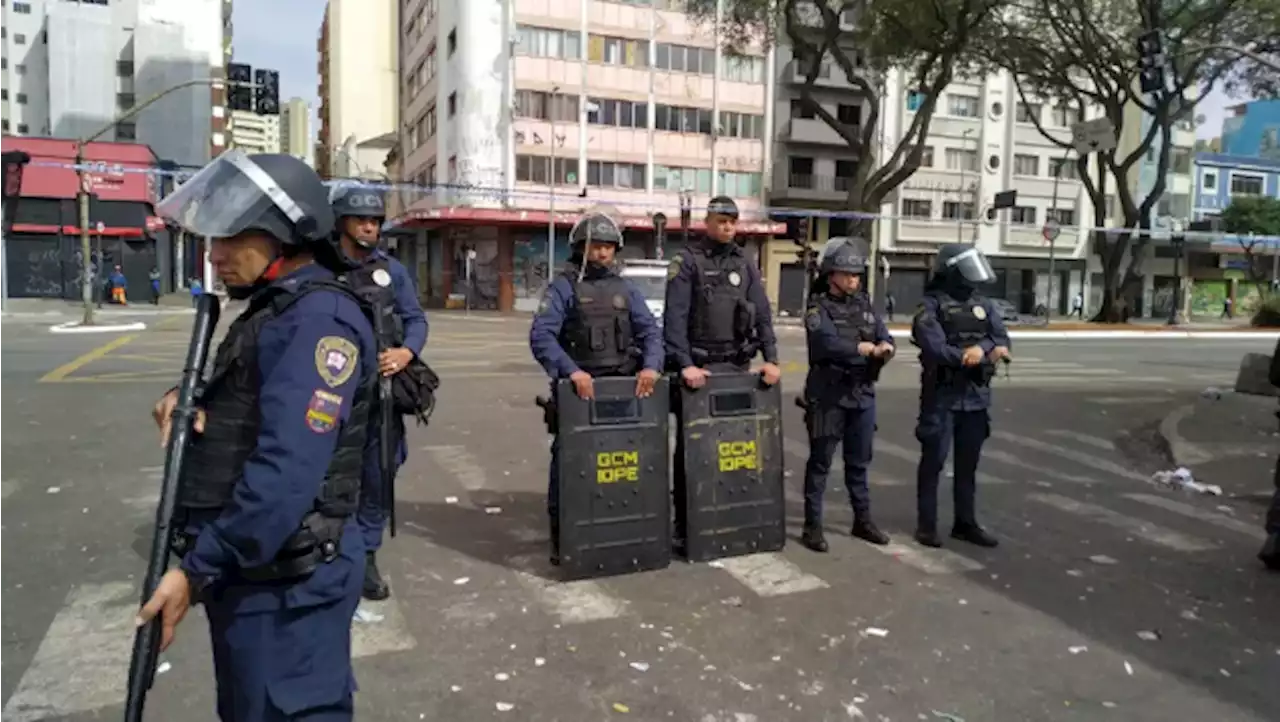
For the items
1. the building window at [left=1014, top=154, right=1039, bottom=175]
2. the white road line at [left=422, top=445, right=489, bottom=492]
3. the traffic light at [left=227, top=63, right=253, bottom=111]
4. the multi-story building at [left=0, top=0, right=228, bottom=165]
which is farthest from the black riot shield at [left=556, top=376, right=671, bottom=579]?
the multi-story building at [left=0, top=0, right=228, bottom=165]

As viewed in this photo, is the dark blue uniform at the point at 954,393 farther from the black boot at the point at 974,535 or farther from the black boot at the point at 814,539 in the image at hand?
the black boot at the point at 814,539

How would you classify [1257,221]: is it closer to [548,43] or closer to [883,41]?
[883,41]

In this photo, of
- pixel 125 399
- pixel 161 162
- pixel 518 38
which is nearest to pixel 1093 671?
pixel 125 399

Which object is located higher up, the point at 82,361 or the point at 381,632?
the point at 82,361

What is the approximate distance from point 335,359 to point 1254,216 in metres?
64.2

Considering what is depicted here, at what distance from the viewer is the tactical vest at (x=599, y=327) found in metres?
5.23

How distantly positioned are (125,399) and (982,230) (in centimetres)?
4709

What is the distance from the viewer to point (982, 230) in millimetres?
50656

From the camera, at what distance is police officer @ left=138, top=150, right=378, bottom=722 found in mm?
2082

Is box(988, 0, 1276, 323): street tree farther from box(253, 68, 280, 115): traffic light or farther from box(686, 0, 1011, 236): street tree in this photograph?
box(253, 68, 280, 115): traffic light

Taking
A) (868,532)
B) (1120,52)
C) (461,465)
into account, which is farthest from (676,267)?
(1120,52)

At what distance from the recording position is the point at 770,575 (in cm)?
512

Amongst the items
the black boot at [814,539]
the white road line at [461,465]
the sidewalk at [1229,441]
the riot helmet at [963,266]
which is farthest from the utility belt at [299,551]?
the sidewalk at [1229,441]

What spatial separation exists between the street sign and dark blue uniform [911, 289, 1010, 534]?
26.1m
